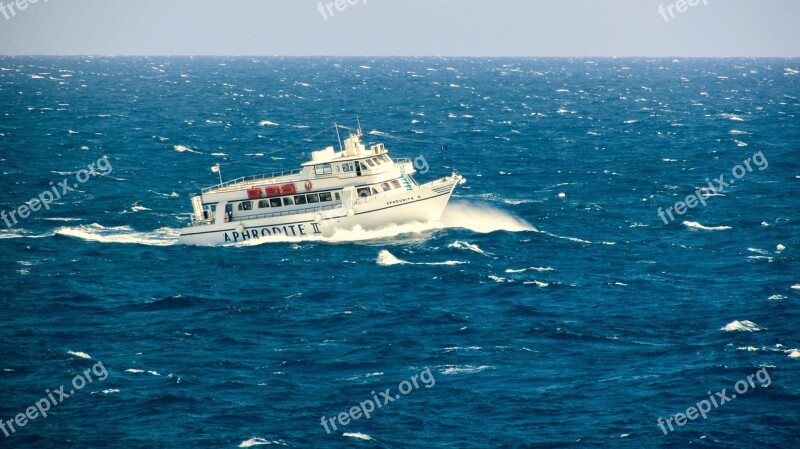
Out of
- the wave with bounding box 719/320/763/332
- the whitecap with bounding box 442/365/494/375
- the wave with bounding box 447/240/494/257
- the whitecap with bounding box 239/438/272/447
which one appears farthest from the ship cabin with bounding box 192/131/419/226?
the whitecap with bounding box 239/438/272/447

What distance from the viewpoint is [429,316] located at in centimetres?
5606

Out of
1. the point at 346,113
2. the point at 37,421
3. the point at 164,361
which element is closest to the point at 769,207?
the point at 164,361

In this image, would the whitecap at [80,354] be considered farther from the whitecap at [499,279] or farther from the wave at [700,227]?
the wave at [700,227]

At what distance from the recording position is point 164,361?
48875 millimetres

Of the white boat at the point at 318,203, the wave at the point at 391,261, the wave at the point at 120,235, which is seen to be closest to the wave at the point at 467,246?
the wave at the point at 391,261

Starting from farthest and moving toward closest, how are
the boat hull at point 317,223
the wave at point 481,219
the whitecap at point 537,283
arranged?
the wave at point 481,219 < the boat hull at point 317,223 < the whitecap at point 537,283

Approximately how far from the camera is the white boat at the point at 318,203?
251 feet

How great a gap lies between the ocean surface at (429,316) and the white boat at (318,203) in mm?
1574

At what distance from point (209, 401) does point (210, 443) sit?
4.68m

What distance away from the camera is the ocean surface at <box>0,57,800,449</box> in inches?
1638

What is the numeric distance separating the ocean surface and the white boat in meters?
1.57

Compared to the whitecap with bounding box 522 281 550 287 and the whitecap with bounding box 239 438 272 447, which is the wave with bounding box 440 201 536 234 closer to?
the whitecap with bounding box 522 281 550 287

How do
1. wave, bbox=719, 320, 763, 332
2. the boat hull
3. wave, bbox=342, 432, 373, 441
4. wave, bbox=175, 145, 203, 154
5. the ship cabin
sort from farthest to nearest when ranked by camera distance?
wave, bbox=175, 145, 203, 154 < the ship cabin < the boat hull < wave, bbox=719, 320, 763, 332 < wave, bbox=342, 432, 373, 441

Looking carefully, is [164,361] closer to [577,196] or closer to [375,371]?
[375,371]
